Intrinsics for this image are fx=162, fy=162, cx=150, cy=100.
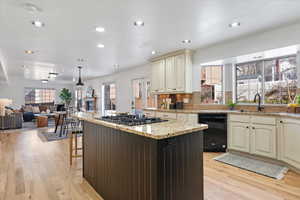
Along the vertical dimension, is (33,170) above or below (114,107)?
below

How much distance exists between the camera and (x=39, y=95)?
35.4 feet

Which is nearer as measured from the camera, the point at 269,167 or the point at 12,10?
the point at 12,10

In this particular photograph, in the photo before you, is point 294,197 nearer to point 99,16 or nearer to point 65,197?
point 65,197

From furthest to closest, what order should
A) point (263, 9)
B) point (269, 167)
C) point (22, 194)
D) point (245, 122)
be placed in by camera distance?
point (245, 122) → point (269, 167) → point (263, 9) → point (22, 194)

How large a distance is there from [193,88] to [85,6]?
310 cm

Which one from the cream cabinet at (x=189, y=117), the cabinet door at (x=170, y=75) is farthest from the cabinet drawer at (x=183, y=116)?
the cabinet door at (x=170, y=75)

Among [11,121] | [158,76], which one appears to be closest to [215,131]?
[158,76]

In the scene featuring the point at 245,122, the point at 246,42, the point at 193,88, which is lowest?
the point at 245,122

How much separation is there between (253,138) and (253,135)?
60mm

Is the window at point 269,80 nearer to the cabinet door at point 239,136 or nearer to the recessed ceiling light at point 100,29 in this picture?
the cabinet door at point 239,136

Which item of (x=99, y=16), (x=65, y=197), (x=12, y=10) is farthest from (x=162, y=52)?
(x=65, y=197)

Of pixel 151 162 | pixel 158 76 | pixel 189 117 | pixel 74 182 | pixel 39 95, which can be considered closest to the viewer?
pixel 151 162

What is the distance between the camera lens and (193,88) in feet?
14.2

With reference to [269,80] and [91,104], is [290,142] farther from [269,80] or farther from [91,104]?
[91,104]
